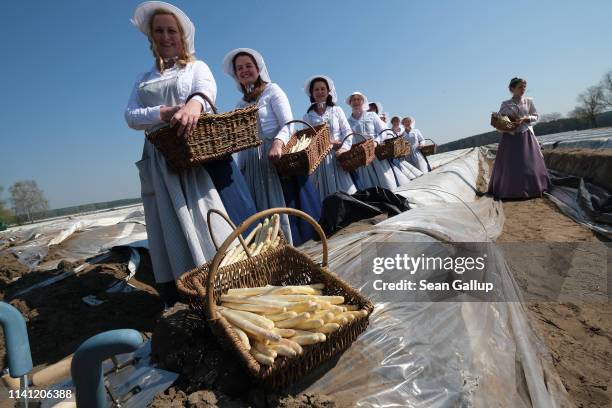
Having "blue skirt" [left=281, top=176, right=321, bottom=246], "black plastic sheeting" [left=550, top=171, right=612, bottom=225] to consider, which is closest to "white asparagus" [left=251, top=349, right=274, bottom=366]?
"blue skirt" [left=281, top=176, right=321, bottom=246]

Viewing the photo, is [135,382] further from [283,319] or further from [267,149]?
[267,149]

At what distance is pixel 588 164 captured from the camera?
23.4ft

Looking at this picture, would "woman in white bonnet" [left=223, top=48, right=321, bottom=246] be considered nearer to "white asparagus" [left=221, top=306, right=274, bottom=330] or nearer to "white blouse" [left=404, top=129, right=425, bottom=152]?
"white asparagus" [left=221, top=306, right=274, bottom=330]

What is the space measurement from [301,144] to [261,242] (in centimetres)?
161

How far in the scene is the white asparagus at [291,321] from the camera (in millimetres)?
1071

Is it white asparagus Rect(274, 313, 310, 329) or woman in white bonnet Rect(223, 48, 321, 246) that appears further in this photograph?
woman in white bonnet Rect(223, 48, 321, 246)

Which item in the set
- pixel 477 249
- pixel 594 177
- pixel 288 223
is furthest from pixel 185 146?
pixel 594 177

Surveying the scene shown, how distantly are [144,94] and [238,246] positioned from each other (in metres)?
1.13

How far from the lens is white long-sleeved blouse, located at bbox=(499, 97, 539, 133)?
5328 mm

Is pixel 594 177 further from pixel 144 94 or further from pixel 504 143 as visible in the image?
pixel 144 94

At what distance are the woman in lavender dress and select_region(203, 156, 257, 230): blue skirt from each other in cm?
510

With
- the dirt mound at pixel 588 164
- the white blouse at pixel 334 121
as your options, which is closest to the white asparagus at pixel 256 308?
the white blouse at pixel 334 121

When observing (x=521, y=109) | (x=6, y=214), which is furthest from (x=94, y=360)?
(x=6, y=214)

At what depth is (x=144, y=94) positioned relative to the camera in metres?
1.98
